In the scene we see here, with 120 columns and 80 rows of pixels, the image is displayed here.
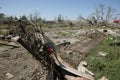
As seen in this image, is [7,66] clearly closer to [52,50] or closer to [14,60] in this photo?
[14,60]

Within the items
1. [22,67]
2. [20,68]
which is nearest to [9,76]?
[20,68]

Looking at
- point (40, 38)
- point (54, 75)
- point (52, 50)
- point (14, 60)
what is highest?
point (40, 38)

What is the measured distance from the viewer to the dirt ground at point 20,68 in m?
6.30

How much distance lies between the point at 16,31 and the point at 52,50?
36.4 inches

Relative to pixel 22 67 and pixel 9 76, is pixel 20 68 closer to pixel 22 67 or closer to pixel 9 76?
pixel 22 67

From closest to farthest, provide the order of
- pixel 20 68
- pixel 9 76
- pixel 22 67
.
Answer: pixel 9 76 < pixel 20 68 < pixel 22 67

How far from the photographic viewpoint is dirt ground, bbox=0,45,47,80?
20.7ft

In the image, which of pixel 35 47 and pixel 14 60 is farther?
pixel 14 60

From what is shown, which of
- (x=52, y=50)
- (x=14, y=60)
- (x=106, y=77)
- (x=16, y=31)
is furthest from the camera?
(x=14, y=60)

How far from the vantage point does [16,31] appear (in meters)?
4.08

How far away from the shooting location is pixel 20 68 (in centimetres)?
738

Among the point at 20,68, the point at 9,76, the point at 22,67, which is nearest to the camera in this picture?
the point at 9,76

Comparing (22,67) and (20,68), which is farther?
(22,67)

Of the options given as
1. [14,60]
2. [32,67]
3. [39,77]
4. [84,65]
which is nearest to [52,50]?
[39,77]
